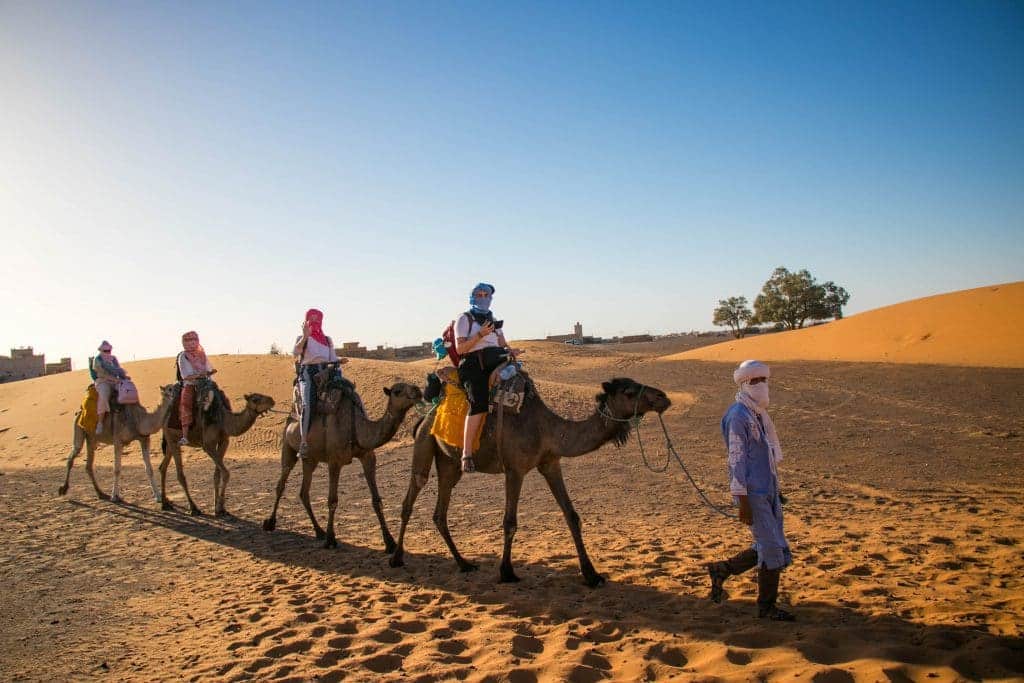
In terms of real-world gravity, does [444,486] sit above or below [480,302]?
below

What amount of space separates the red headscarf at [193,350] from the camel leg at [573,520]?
775cm

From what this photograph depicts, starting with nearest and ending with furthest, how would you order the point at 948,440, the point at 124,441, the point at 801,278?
1. the point at 124,441
2. the point at 948,440
3. the point at 801,278

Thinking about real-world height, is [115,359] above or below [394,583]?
above

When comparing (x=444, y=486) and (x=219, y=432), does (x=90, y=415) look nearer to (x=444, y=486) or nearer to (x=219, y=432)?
(x=219, y=432)

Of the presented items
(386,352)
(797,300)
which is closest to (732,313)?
(797,300)

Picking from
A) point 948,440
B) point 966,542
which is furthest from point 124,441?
point 948,440

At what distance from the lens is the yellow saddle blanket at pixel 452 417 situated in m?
7.86

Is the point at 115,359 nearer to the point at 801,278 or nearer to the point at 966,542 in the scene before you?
the point at 966,542

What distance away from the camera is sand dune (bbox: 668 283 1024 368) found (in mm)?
28797

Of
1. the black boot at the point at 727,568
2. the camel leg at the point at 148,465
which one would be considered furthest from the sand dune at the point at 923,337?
the camel leg at the point at 148,465

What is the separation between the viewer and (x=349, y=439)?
9.59m

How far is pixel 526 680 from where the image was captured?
199 inches

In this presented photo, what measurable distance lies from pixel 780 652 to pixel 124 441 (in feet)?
43.0

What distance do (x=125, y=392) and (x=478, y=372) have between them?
9433 millimetres
